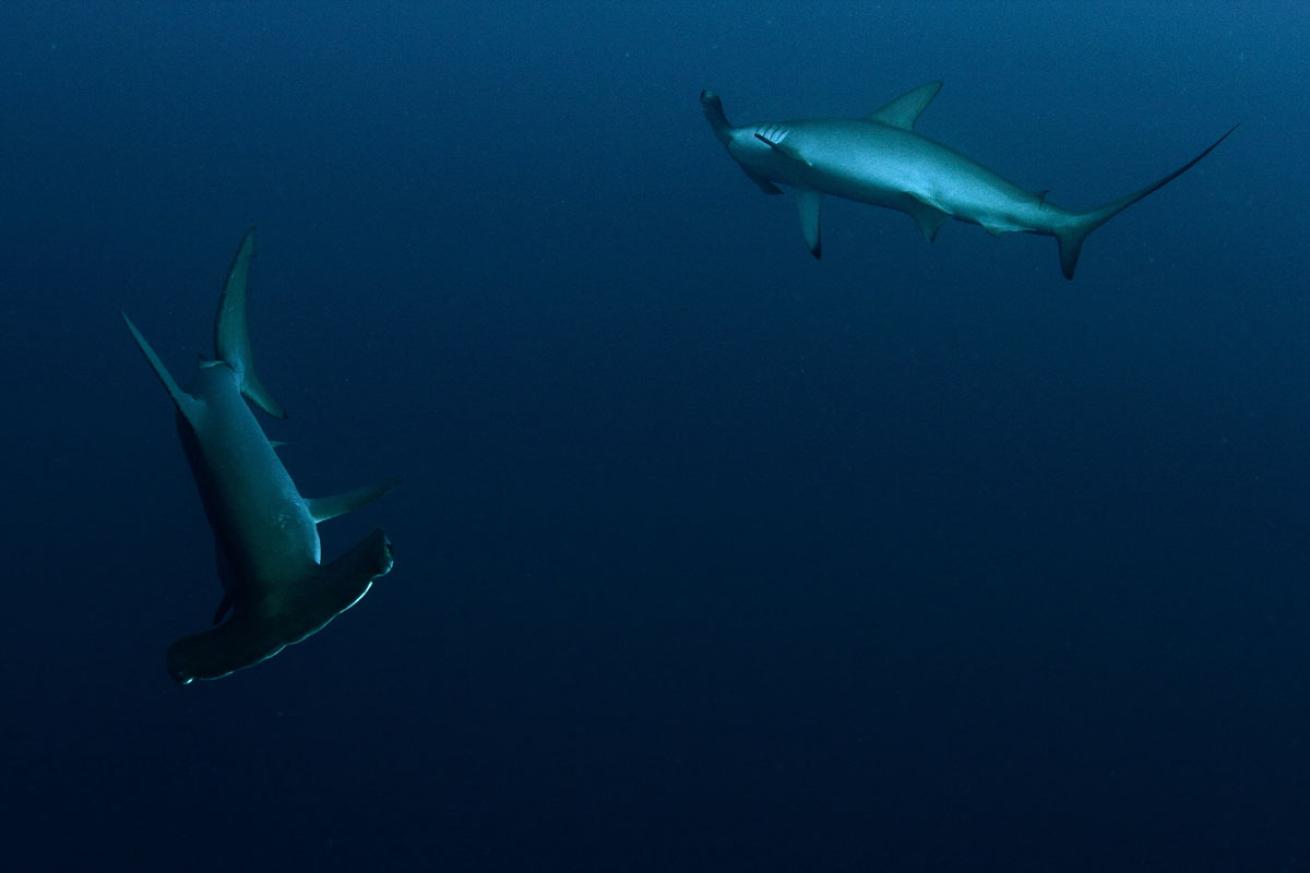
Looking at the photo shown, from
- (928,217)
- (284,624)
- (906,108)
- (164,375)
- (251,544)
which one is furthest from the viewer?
(906,108)

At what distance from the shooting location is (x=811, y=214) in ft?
15.3

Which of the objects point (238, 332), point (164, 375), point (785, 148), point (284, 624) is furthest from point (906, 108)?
point (284, 624)

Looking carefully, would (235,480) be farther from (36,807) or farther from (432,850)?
(36,807)

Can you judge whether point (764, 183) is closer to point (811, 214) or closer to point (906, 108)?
point (811, 214)

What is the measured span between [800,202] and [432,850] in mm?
4255

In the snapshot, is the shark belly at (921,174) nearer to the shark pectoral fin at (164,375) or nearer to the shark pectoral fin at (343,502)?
the shark pectoral fin at (343,502)

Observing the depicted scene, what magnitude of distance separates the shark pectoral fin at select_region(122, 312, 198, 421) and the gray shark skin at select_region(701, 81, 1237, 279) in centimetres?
→ 266

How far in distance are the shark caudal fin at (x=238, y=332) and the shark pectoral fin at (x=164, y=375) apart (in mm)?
645

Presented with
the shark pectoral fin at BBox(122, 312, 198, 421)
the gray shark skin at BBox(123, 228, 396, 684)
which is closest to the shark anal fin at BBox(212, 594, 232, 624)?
the gray shark skin at BBox(123, 228, 396, 684)

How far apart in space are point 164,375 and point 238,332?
3.19 feet

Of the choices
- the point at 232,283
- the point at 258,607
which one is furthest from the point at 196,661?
the point at 232,283

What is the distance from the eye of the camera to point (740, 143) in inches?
174

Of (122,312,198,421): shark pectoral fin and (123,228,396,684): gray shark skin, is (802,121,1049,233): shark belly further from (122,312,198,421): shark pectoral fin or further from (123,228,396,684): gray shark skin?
(122,312,198,421): shark pectoral fin

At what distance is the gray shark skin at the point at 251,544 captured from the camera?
220cm
